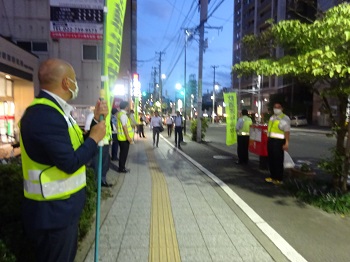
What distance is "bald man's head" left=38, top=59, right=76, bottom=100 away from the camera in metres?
2.12

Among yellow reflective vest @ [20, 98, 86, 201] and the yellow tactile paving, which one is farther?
the yellow tactile paving

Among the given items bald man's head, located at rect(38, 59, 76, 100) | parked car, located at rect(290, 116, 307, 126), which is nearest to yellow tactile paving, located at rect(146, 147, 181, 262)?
bald man's head, located at rect(38, 59, 76, 100)

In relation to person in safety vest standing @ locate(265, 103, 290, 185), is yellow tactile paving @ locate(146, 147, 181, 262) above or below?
below

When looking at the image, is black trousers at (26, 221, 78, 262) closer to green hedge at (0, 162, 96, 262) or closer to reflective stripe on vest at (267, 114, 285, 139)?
green hedge at (0, 162, 96, 262)

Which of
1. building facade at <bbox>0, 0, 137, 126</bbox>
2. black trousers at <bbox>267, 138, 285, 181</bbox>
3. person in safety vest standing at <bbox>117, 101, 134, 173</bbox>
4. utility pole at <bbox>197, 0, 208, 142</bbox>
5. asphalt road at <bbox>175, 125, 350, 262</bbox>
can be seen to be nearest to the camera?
asphalt road at <bbox>175, 125, 350, 262</bbox>

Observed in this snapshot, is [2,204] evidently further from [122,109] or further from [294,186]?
[294,186]

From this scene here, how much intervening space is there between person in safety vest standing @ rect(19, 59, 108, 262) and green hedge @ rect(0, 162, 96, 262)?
0.81 meters

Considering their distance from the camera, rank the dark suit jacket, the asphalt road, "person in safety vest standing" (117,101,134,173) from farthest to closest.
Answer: "person in safety vest standing" (117,101,134,173), the asphalt road, the dark suit jacket

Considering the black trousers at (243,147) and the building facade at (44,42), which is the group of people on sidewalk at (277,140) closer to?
the black trousers at (243,147)

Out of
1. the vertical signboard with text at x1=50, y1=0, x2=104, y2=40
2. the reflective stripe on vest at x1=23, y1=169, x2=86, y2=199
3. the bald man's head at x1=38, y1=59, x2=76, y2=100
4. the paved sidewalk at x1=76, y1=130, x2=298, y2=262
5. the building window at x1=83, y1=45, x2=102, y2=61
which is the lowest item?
the paved sidewalk at x1=76, y1=130, x2=298, y2=262

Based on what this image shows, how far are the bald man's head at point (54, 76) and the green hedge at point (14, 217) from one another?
1537mm

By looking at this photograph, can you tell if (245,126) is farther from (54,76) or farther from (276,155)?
(54,76)

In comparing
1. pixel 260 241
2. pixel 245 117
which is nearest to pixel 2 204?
pixel 260 241

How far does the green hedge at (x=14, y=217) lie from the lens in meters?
2.78
